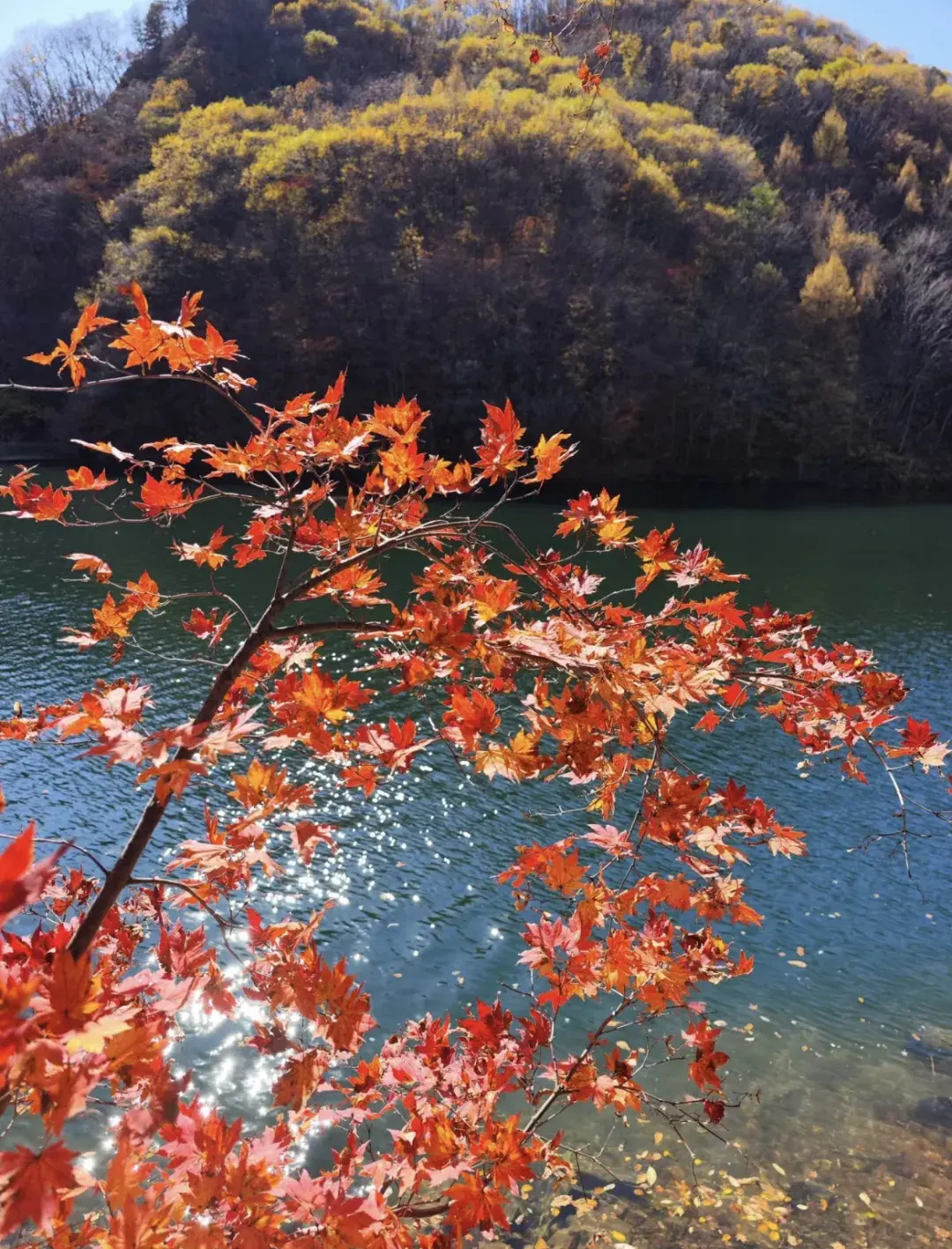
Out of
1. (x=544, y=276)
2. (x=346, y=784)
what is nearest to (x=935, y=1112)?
(x=346, y=784)

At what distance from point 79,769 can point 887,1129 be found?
7121 mm

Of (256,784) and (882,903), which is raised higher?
(256,784)

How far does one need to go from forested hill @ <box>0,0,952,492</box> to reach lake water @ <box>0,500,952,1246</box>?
19263 millimetres

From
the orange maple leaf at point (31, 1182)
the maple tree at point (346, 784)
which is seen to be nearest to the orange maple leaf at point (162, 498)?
the maple tree at point (346, 784)

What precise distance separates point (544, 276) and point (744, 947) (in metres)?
27.9

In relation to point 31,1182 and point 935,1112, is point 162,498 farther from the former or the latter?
point 935,1112

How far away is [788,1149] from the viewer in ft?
13.1

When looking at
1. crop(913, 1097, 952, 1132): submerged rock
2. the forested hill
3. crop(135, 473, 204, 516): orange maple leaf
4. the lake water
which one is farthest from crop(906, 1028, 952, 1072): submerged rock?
the forested hill

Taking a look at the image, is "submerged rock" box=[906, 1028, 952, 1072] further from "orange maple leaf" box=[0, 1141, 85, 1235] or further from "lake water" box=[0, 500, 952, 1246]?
"orange maple leaf" box=[0, 1141, 85, 1235]

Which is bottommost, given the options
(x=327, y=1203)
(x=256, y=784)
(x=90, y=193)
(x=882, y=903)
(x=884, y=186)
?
(x=882, y=903)

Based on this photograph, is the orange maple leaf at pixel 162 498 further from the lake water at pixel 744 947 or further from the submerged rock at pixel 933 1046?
the submerged rock at pixel 933 1046

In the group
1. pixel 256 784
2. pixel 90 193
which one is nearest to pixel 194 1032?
pixel 256 784

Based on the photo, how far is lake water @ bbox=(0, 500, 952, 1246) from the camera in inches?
144

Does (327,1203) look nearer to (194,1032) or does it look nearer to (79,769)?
(194,1032)
